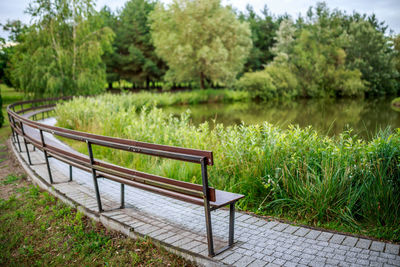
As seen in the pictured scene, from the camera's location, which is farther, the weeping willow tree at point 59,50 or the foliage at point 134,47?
the foliage at point 134,47

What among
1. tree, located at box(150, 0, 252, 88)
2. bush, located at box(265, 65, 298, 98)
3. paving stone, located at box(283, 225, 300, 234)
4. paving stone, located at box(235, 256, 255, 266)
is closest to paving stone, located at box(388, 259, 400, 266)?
paving stone, located at box(283, 225, 300, 234)

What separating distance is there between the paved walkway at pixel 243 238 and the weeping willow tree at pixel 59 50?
22.3 meters

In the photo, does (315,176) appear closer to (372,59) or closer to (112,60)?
(372,59)

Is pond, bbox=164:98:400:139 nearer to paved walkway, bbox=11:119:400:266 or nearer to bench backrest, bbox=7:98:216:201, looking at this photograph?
paved walkway, bbox=11:119:400:266

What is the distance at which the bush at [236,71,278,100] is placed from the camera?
3734 cm

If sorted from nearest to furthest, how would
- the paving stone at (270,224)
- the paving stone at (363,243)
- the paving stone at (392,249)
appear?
1. the paving stone at (392,249)
2. the paving stone at (363,243)
3. the paving stone at (270,224)

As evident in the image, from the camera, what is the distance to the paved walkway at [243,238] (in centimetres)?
314

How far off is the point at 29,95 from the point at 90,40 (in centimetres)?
665

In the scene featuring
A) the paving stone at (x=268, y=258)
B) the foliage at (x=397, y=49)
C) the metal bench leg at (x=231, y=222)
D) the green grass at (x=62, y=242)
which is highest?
the foliage at (x=397, y=49)

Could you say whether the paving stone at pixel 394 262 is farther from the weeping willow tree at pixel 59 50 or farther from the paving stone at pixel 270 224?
the weeping willow tree at pixel 59 50

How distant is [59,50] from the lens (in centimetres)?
2480

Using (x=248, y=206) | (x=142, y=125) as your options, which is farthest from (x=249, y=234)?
(x=142, y=125)

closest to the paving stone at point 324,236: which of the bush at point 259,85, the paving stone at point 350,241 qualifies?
the paving stone at point 350,241

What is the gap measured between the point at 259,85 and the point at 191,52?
356 inches
